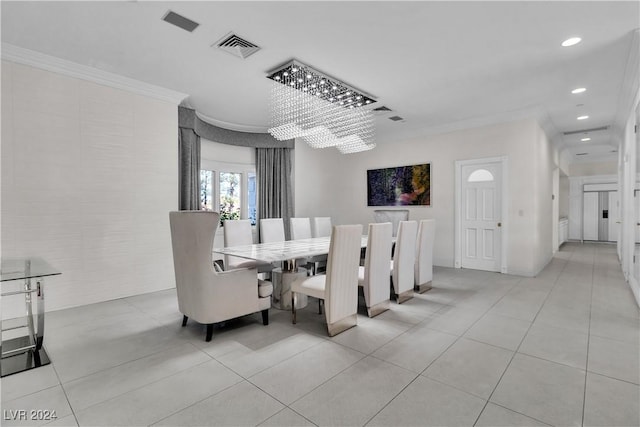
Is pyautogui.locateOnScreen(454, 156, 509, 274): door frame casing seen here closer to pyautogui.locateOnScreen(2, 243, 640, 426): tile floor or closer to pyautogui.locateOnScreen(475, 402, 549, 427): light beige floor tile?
pyautogui.locateOnScreen(2, 243, 640, 426): tile floor

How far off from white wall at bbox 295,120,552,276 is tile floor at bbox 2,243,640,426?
6.26 feet

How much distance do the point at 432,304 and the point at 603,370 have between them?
1.63 metres

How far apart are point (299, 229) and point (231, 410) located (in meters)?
3.48

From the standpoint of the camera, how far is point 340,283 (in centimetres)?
279

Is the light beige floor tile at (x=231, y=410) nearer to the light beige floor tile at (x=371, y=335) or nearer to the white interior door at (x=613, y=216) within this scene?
the light beige floor tile at (x=371, y=335)

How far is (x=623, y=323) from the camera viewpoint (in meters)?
2.98

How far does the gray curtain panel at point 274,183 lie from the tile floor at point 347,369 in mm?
3175

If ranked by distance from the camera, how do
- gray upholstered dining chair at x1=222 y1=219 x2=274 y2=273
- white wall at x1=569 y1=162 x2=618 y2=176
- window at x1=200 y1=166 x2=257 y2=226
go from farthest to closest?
white wall at x1=569 y1=162 x2=618 y2=176, window at x1=200 y1=166 x2=257 y2=226, gray upholstered dining chair at x1=222 y1=219 x2=274 y2=273

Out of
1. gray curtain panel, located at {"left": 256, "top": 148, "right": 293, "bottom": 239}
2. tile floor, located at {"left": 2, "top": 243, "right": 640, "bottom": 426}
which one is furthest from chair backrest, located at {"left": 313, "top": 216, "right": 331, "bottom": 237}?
tile floor, located at {"left": 2, "top": 243, "right": 640, "bottom": 426}

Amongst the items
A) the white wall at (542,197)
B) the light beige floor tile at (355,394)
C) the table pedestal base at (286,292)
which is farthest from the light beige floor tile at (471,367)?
the white wall at (542,197)

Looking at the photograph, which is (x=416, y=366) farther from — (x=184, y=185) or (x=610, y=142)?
(x=610, y=142)

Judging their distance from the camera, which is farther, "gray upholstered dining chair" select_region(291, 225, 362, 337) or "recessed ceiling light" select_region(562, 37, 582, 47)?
"recessed ceiling light" select_region(562, 37, 582, 47)

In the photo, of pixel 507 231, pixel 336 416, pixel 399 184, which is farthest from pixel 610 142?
pixel 336 416

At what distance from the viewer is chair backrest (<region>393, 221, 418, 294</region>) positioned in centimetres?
359
